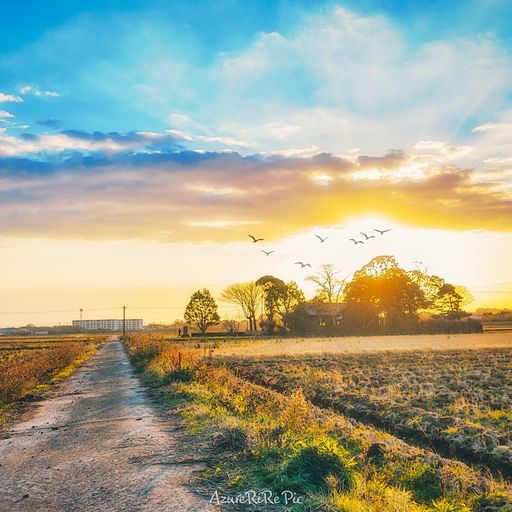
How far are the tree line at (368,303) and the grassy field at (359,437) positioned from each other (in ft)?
204

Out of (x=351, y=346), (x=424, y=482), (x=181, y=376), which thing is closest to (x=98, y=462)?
(x=424, y=482)

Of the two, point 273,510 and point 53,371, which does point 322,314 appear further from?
point 273,510

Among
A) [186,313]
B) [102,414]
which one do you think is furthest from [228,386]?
[186,313]

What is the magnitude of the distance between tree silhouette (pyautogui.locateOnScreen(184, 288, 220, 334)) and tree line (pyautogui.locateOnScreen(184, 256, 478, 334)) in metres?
20.0

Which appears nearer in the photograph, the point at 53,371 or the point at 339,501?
the point at 339,501

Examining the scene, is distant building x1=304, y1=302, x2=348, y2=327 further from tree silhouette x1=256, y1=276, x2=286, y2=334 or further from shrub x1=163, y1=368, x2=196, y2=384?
shrub x1=163, y1=368, x2=196, y2=384

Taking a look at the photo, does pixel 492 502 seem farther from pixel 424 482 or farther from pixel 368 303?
pixel 368 303

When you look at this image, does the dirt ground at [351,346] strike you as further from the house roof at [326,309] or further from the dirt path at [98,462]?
the dirt path at [98,462]

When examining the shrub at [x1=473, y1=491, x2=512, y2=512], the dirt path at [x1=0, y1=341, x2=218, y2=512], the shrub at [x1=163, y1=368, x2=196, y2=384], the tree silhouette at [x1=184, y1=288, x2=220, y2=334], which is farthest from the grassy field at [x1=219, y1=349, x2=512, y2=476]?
the tree silhouette at [x1=184, y1=288, x2=220, y2=334]

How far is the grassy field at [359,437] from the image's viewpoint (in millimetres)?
7602

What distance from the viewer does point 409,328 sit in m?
84.7

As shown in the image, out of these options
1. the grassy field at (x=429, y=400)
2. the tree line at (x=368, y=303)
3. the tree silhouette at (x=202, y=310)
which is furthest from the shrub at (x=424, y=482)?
the tree silhouette at (x=202, y=310)

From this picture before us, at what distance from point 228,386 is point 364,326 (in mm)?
70054

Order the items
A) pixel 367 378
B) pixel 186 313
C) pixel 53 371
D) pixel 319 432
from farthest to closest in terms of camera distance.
→ pixel 186 313
pixel 53 371
pixel 367 378
pixel 319 432
